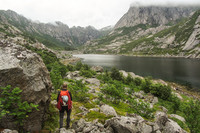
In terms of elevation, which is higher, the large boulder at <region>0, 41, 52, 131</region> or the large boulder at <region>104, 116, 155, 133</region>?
the large boulder at <region>0, 41, 52, 131</region>

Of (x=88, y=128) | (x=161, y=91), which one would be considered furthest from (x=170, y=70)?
(x=88, y=128)

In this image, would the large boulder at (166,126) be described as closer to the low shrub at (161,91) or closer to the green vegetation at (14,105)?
the green vegetation at (14,105)

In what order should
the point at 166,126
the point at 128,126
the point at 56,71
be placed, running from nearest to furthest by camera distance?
the point at 128,126 → the point at 166,126 → the point at 56,71

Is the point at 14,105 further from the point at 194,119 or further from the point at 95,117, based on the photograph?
the point at 194,119

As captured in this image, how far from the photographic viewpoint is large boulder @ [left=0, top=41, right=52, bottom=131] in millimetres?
6477

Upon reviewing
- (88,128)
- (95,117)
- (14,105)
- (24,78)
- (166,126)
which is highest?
(24,78)

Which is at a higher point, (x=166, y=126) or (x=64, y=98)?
(x=64, y=98)

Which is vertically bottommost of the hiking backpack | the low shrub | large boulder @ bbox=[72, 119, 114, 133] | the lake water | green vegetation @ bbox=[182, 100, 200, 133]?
the lake water

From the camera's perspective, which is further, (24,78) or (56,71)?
(56,71)

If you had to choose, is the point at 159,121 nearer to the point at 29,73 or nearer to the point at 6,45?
the point at 29,73

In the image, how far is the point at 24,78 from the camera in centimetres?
703

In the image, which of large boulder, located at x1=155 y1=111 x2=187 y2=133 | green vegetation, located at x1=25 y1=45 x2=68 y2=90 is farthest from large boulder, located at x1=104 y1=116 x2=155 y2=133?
green vegetation, located at x1=25 y1=45 x2=68 y2=90

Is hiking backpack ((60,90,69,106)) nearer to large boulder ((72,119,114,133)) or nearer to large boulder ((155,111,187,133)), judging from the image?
large boulder ((72,119,114,133))

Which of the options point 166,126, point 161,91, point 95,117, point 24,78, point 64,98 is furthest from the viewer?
point 161,91
